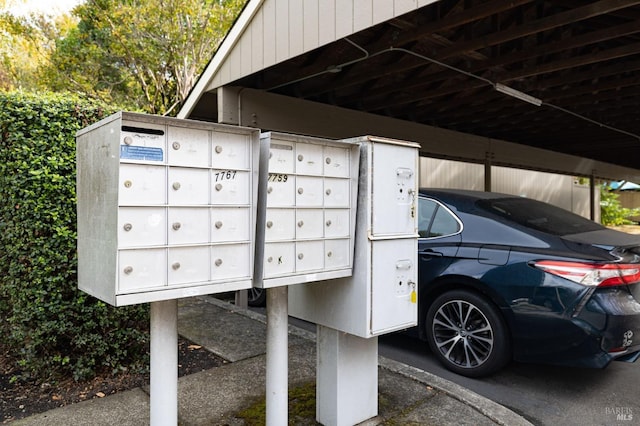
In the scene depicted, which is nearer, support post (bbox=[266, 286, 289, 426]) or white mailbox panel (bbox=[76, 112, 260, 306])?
white mailbox panel (bbox=[76, 112, 260, 306])

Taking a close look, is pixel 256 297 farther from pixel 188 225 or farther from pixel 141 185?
pixel 141 185

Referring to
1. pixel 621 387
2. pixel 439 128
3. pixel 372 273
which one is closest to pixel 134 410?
pixel 372 273

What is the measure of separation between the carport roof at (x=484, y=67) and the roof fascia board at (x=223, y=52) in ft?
0.84

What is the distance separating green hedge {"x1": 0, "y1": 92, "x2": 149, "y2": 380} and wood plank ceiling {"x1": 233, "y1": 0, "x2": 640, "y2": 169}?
233cm

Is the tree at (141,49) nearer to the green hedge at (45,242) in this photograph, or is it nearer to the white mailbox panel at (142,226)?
the green hedge at (45,242)

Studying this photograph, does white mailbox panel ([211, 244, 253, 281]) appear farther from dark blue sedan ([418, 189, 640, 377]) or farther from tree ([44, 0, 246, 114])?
tree ([44, 0, 246, 114])

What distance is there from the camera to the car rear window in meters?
3.42

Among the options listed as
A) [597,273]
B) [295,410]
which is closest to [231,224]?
[295,410]

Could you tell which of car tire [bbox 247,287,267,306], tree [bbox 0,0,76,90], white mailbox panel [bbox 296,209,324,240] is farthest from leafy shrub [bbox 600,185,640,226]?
tree [bbox 0,0,76,90]

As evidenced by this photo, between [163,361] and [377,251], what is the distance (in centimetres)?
118

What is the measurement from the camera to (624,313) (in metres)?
2.83

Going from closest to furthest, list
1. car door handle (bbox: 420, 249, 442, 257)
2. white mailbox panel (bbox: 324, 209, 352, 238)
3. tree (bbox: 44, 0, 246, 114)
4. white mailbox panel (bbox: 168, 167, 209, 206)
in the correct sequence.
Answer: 1. white mailbox panel (bbox: 168, 167, 209, 206)
2. white mailbox panel (bbox: 324, 209, 352, 238)
3. car door handle (bbox: 420, 249, 442, 257)
4. tree (bbox: 44, 0, 246, 114)

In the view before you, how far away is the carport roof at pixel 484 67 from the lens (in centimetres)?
382

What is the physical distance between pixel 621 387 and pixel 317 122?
4456 millimetres
